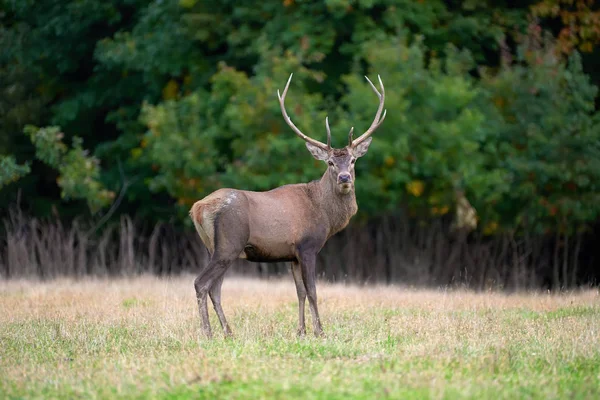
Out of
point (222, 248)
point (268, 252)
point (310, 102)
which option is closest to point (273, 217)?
point (268, 252)

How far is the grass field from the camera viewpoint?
7.06m

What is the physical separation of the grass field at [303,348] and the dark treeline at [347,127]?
182 inches

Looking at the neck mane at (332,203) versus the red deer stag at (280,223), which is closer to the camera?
the red deer stag at (280,223)

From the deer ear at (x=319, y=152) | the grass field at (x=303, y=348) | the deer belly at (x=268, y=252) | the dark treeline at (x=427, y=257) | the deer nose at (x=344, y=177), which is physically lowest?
the dark treeline at (x=427, y=257)

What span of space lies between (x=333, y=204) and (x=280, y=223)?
0.84 m

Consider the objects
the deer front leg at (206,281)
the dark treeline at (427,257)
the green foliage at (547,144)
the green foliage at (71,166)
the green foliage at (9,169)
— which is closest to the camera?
the deer front leg at (206,281)

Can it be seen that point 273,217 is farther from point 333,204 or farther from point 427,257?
point 427,257

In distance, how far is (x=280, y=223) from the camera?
10.6 m

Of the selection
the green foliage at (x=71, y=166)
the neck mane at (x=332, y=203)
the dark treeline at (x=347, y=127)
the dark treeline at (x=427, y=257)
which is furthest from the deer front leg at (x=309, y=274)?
the green foliage at (x=71, y=166)

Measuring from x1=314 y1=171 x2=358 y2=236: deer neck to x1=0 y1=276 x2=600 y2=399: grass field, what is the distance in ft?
3.70

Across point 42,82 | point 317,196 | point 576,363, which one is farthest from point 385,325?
point 42,82

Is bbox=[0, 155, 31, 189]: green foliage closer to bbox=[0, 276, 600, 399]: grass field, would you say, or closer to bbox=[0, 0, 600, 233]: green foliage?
bbox=[0, 0, 600, 233]: green foliage

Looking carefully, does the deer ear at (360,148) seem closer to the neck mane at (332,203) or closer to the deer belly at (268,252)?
the neck mane at (332,203)

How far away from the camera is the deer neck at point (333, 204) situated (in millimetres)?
11102
